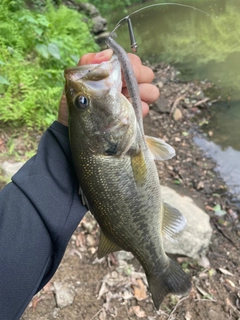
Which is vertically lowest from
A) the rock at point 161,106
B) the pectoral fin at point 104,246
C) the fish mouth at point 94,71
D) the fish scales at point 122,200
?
the rock at point 161,106

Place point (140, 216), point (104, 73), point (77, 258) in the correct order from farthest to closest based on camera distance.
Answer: point (77, 258) < point (140, 216) < point (104, 73)

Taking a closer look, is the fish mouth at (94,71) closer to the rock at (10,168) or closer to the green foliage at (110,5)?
the rock at (10,168)

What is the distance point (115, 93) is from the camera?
61.7 inches

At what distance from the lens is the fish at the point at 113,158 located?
1.56 m

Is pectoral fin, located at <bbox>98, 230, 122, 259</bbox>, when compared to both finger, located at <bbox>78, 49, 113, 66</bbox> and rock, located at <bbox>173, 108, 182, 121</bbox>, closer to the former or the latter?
finger, located at <bbox>78, 49, 113, 66</bbox>

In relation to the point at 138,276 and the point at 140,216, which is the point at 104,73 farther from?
the point at 138,276

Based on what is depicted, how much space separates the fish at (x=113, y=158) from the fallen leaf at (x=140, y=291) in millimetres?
1479

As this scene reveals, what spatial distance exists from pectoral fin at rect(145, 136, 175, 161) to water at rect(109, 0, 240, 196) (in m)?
3.77

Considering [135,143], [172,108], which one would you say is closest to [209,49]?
[172,108]

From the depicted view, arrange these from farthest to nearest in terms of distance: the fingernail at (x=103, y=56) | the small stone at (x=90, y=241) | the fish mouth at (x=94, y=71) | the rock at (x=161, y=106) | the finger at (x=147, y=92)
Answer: the rock at (x=161, y=106) < the small stone at (x=90, y=241) < the finger at (x=147, y=92) < the fingernail at (x=103, y=56) < the fish mouth at (x=94, y=71)

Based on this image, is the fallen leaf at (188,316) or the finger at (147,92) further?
the fallen leaf at (188,316)

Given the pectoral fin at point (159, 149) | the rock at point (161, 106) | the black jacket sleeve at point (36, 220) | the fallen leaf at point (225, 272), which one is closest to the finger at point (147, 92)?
the pectoral fin at point (159, 149)

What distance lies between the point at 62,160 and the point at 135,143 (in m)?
0.44

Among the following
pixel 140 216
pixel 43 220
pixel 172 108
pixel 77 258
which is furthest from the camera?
pixel 172 108
